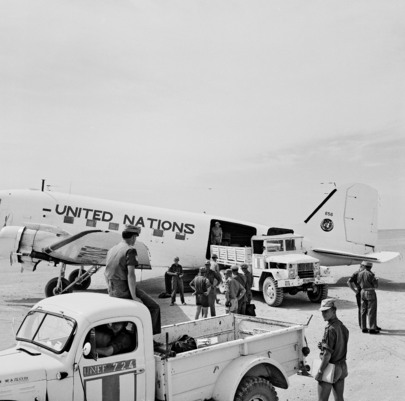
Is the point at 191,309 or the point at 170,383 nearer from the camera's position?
the point at 170,383

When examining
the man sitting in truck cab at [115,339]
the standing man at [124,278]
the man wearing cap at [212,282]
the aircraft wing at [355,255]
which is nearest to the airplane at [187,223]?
the aircraft wing at [355,255]

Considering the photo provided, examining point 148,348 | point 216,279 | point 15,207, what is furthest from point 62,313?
point 15,207

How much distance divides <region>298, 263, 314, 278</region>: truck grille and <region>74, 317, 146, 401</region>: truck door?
10.1m

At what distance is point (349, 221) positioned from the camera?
19531 millimetres

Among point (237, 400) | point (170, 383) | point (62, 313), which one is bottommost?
point (237, 400)

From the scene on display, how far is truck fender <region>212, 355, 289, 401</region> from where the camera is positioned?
5.07 meters

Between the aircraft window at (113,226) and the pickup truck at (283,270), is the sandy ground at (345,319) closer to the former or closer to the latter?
the pickup truck at (283,270)

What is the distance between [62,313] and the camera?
472 centimetres

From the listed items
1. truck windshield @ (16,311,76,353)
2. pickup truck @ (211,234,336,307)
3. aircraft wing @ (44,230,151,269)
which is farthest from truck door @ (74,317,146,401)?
aircraft wing @ (44,230,151,269)

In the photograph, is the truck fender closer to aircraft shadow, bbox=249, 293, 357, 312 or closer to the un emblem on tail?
aircraft shadow, bbox=249, 293, 357, 312

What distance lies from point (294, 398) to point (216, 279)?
592 centimetres

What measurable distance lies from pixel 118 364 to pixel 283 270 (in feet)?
33.2

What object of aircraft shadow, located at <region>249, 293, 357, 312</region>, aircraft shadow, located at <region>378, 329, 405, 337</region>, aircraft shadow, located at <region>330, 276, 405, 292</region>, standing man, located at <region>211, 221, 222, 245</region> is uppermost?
standing man, located at <region>211, 221, 222, 245</region>

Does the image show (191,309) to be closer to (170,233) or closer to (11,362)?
(170,233)
